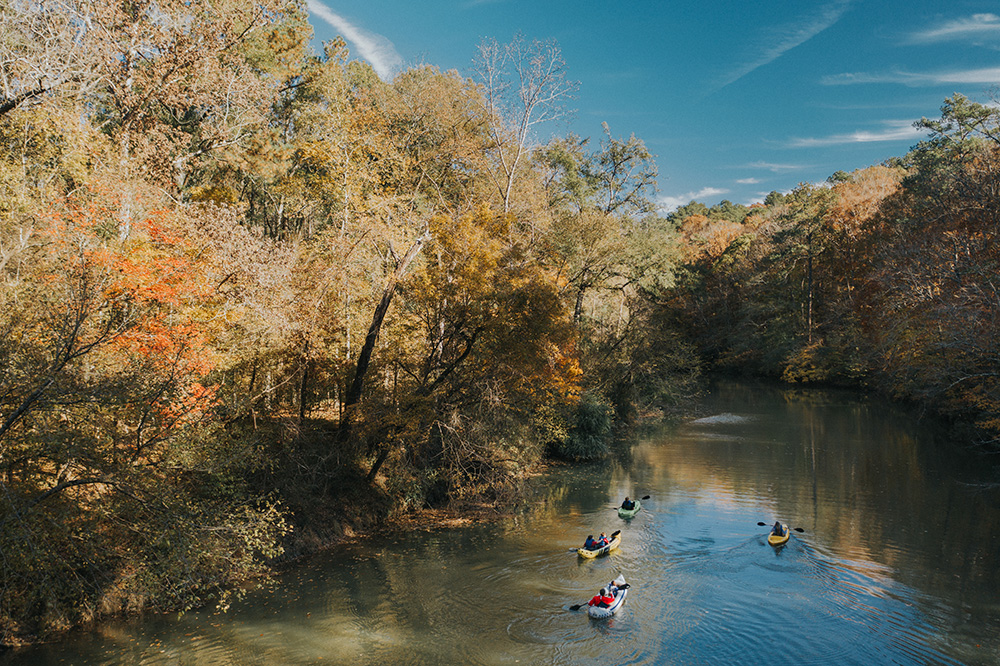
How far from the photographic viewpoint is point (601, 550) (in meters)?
14.5

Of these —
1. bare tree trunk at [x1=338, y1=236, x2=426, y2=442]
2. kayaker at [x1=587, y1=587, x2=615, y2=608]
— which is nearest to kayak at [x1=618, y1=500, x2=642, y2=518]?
kayaker at [x1=587, y1=587, x2=615, y2=608]

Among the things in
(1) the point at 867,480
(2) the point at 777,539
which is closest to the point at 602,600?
(2) the point at 777,539

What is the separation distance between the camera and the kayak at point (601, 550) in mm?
14250

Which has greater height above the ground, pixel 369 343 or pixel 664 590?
pixel 369 343

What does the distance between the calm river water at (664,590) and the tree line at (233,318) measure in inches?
46.4

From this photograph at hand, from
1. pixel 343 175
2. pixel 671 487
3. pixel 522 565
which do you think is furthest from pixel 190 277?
pixel 671 487

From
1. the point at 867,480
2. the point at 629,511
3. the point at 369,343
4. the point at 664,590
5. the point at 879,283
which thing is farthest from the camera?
the point at 879,283

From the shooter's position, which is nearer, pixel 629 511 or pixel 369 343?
pixel 369 343

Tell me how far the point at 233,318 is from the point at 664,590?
1168 centimetres

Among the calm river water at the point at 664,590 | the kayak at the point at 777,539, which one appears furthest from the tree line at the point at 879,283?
the kayak at the point at 777,539

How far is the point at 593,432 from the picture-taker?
82.4ft

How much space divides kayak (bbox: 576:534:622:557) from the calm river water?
201 mm

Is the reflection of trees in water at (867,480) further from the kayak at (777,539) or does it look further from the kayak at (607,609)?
the kayak at (607,609)

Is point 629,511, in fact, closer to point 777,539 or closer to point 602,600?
point 777,539
